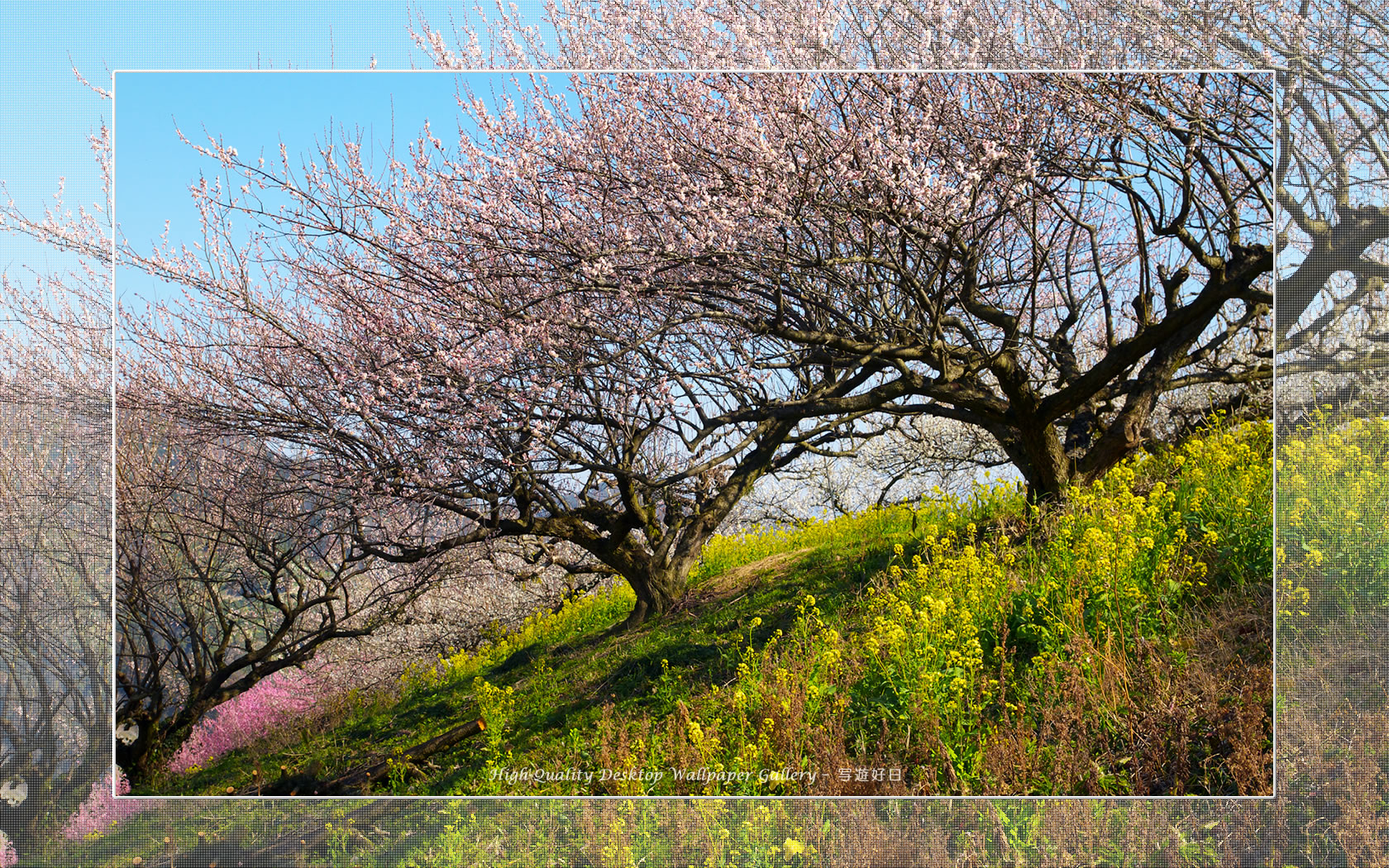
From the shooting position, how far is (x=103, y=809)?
4.54 metres

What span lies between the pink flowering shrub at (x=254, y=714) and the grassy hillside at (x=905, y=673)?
8 cm

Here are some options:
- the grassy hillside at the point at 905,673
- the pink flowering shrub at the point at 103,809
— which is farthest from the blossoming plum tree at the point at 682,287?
the pink flowering shrub at the point at 103,809

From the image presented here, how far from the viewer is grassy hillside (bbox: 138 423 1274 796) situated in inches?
154

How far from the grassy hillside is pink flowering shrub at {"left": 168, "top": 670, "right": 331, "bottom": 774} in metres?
0.08

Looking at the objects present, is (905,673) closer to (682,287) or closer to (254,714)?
(682,287)

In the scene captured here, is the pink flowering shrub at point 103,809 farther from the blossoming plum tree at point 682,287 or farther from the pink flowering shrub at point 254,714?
the blossoming plum tree at point 682,287

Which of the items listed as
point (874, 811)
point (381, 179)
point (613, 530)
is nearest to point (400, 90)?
point (381, 179)

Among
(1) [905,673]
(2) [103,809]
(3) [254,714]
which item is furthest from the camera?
(3) [254,714]

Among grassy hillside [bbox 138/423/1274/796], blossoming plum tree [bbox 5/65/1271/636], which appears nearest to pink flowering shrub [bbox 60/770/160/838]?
grassy hillside [bbox 138/423/1274/796]

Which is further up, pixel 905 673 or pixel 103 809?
pixel 905 673

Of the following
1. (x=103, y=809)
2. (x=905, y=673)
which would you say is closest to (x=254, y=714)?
(x=103, y=809)

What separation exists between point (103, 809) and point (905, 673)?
3.91 m

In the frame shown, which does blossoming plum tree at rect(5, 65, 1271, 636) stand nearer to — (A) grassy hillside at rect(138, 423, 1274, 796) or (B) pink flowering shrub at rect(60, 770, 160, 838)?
(A) grassy hillside at rect(138, 423, 1274, 796)

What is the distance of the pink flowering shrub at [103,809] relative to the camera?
Answer: 178 inches
